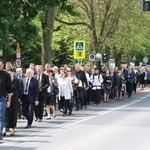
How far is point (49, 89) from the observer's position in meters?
18.2

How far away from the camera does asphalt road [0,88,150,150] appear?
11.5m

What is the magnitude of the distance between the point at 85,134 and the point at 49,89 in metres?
5.11

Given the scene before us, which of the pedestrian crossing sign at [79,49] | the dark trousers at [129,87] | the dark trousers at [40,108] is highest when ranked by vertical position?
the pedestrian crossing sign at [79,49]

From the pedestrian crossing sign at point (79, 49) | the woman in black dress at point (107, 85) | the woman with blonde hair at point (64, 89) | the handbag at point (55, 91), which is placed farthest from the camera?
the woman in black dress at point (107, 85)

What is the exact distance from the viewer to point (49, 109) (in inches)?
713

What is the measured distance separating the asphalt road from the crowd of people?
0.50 metres

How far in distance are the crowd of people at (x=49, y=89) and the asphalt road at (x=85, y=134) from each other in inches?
19.7

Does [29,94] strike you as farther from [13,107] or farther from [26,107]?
[13,107]

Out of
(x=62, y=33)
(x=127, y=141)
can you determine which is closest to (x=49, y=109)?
(x=127, y=141)

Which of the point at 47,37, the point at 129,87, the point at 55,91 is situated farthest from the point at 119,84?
the point at 55,91

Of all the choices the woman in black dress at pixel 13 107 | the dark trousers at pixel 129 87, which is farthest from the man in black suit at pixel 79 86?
the dark trousers at pixel 129 87

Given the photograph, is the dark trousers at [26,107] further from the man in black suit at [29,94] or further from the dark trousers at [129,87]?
the dark trousers at [129,87]

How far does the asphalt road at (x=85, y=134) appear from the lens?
11.5 meters

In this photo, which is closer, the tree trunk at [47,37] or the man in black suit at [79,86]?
the man in black suit at [79,86]
